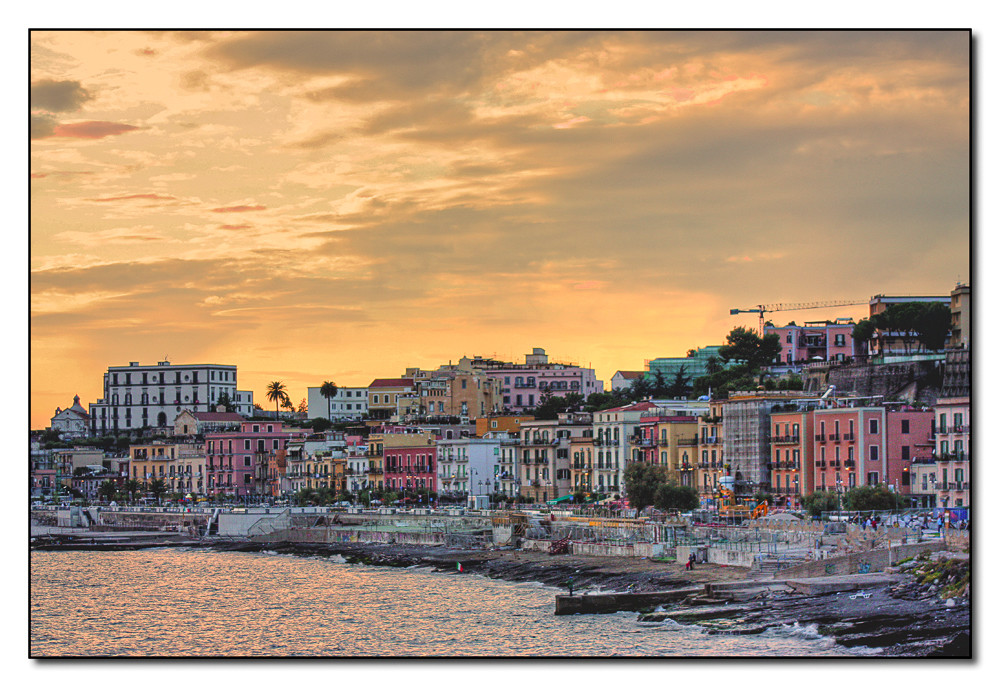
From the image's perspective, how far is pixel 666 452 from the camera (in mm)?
67188

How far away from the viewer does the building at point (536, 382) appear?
352 ft

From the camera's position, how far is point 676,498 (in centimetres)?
6025

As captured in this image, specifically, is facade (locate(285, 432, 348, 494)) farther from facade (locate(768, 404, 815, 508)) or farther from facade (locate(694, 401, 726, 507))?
facade (locate(768, 404, 815, 508))

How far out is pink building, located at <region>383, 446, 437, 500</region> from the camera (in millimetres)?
82625

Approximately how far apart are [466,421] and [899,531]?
5347cm

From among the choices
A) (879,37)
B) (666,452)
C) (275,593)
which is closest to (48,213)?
(879,37)

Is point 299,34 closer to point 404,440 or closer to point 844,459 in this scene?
point 844,459

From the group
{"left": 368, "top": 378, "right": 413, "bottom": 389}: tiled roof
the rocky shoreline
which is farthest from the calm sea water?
{"left": 368, "top": 378, "right": 413, "bottom": 389}: tiled roof

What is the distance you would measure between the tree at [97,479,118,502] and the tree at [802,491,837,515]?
203 feet

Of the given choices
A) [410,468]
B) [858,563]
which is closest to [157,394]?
[410,468]

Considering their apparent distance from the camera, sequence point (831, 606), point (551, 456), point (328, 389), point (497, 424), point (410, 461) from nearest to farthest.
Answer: point (831, 606) < point (551, 456) < point (410, 461) < point (497, 424) < point (328, 389)

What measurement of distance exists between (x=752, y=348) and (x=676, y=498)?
93.0 ft

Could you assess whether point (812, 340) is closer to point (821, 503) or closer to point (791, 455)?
point (791, 455)

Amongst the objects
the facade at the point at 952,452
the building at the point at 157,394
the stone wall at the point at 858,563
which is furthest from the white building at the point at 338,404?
the stone wall at the point at 858,563
